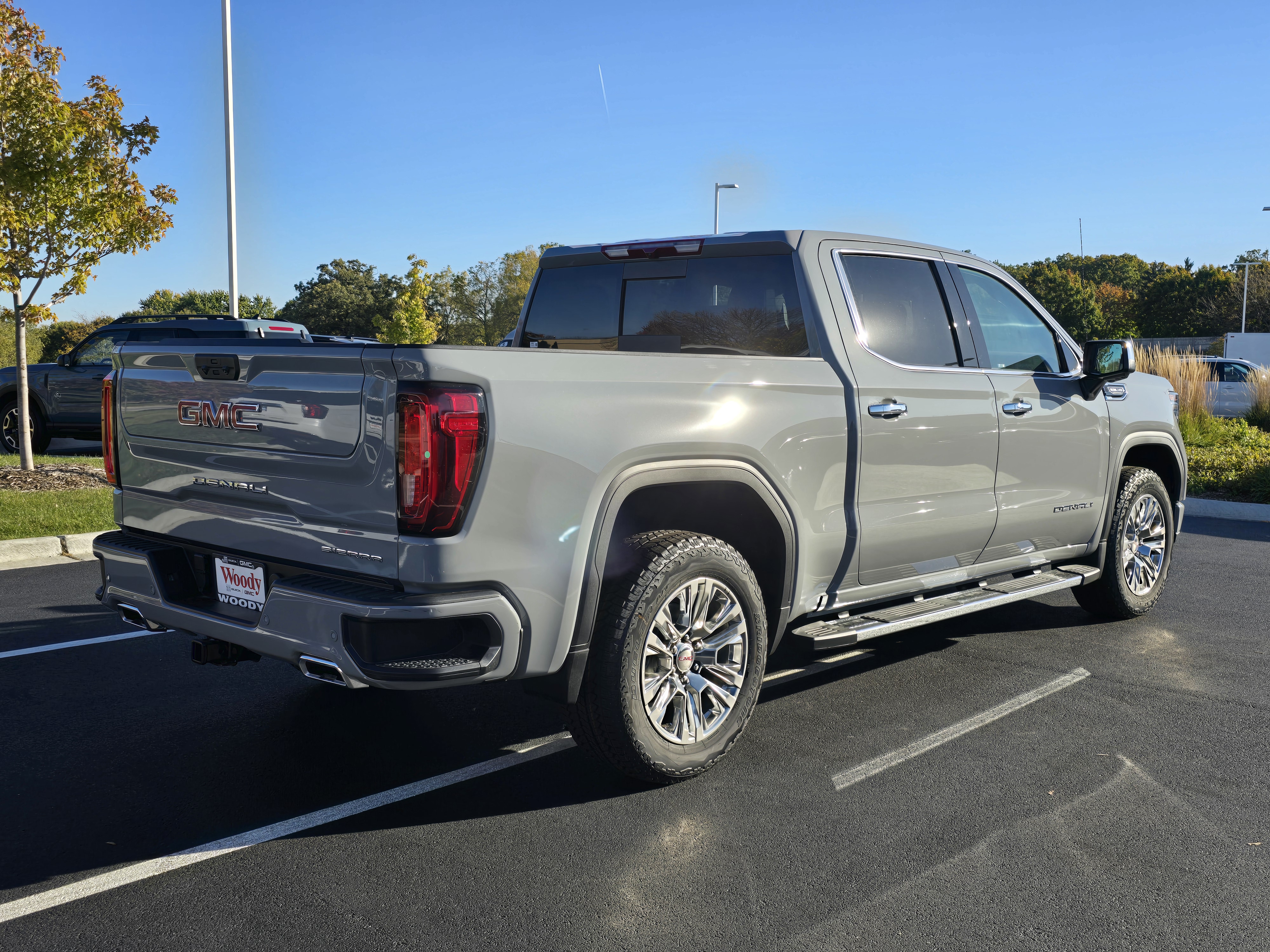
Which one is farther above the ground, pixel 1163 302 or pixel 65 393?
pixel 1163 302

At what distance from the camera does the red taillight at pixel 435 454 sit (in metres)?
3.12

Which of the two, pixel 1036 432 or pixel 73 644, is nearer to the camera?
pixel 1036 432

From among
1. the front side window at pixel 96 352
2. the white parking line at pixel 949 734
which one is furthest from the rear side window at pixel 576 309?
the front side window at pixel 96 352

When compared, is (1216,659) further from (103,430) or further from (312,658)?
(103,430)

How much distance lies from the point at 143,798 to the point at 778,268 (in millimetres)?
3275

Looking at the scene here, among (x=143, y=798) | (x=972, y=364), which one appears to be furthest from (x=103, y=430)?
(x=972, y=364)

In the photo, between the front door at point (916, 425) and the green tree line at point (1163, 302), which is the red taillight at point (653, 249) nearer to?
the front door at point (916, 425)

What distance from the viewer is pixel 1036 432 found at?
5391 mm

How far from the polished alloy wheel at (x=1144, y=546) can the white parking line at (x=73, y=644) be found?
556cm

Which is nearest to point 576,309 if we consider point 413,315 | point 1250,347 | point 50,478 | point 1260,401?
point 50,478

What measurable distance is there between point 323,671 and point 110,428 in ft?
5.65

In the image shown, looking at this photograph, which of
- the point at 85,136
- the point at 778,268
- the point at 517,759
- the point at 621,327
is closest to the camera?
the point at 517,759

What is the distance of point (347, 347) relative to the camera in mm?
3193

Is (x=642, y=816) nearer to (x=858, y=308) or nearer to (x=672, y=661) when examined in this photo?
(x=672, y=661)
